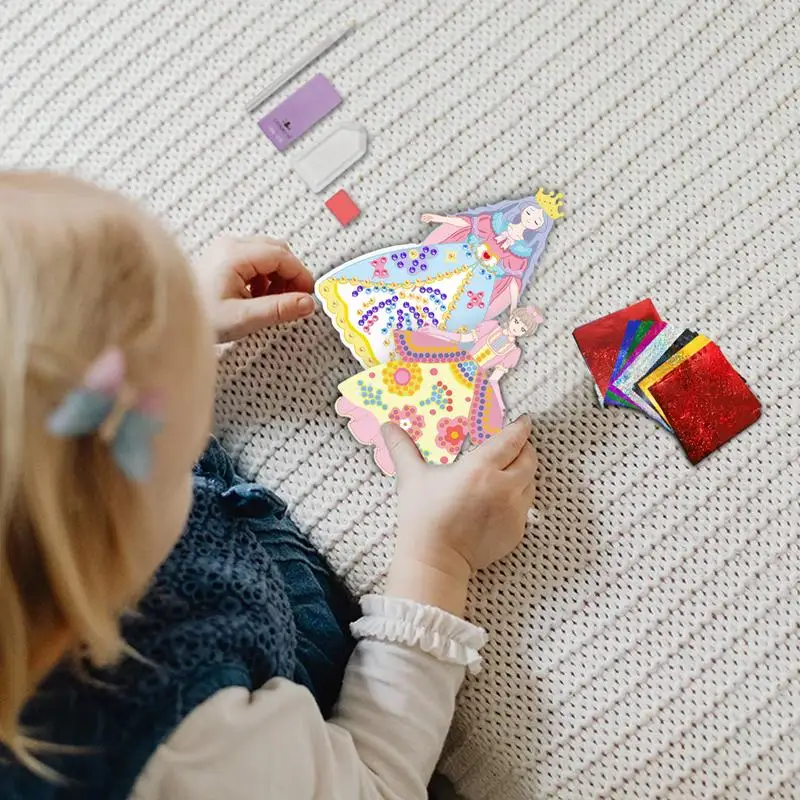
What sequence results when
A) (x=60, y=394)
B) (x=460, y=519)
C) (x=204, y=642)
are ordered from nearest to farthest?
1. (x=60, y=394)
2. (x=204, y=642)
3. (x=460, y=519)

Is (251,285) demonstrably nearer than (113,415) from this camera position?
No

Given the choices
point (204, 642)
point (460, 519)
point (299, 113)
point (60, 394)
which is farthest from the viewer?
point (299, 113)

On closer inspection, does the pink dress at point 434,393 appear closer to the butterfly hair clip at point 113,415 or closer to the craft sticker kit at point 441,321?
the craft sticker kit at point 441,321

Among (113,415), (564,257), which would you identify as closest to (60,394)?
(113,415)

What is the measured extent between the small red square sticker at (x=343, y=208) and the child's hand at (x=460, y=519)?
208mm

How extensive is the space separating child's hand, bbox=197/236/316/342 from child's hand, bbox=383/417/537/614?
159mm

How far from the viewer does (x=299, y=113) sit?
0.69 meters

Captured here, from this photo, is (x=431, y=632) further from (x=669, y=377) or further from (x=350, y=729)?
(x=669, y=377)

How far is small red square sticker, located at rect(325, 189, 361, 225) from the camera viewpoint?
26.3 inches

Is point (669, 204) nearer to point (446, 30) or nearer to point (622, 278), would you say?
point (622, 278)

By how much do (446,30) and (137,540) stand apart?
508mm

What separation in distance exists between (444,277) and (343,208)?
10 centimetres

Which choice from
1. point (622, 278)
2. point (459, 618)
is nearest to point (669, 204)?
point (622, 278)

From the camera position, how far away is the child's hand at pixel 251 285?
2.07 feet
